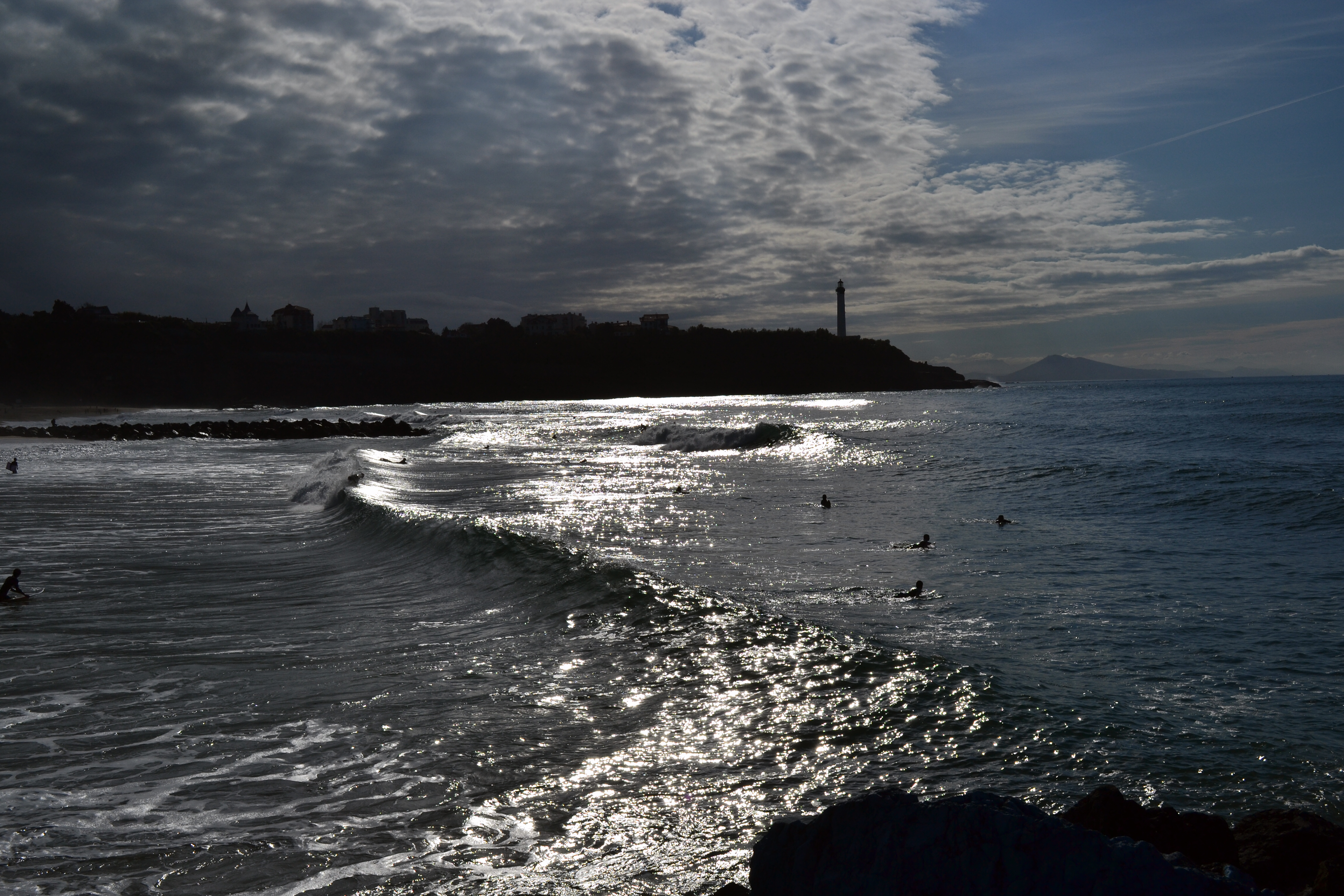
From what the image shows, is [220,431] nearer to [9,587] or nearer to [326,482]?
[326,482]

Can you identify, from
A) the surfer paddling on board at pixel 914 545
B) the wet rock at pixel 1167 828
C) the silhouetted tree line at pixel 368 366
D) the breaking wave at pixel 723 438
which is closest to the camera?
the wet rock at pixel 1167 828

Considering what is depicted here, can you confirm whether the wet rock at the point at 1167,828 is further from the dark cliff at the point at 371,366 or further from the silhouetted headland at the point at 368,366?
the dark cliff at the point at 371,366

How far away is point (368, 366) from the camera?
162 m

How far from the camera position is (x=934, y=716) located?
734 cm

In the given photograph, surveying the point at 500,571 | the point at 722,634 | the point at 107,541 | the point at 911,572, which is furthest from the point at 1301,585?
the point at 107,541

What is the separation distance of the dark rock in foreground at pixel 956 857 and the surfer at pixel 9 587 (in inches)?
485

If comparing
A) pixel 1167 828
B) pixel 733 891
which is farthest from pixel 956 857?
pixel 1167 828

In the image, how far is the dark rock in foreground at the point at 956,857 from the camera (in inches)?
151

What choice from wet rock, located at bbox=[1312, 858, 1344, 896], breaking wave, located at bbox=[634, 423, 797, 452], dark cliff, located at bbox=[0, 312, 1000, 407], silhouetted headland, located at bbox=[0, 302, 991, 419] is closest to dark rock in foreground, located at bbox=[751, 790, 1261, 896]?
wet rock, located at bbox=[1312, 858, 1344, 896]

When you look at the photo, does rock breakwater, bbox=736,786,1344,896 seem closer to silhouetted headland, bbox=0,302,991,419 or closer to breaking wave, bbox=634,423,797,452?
breaking wave, bbox=634,423,797,452

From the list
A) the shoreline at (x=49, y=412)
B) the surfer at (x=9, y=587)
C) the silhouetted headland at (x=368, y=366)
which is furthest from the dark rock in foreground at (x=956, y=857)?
the silhouetted headland at (x=368, y=366)

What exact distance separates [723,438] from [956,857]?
43.8m

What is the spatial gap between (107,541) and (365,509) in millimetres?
5239

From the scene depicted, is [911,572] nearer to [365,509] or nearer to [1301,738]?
[1301,738]
